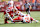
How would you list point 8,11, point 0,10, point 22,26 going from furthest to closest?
point 0,10 → point 8,11 → point 22,26

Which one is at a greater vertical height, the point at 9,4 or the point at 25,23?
the point at 9,4

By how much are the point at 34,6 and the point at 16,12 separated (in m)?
10.4

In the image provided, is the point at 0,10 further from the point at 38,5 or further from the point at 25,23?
the point at 25,23

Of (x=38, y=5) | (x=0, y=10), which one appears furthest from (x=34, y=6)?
(x=0, y=10)

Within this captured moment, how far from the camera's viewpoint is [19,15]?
8.04m

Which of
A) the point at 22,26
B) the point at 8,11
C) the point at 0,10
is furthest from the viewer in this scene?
the point at 0,10

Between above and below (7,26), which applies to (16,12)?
above

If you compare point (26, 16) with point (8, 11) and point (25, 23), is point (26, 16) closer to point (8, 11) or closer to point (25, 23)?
point (25, 23)

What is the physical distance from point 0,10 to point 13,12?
994cm

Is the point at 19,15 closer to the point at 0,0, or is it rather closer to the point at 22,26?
the point at 22,26

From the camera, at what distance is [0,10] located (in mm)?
17781

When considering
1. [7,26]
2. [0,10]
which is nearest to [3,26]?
[7,26]

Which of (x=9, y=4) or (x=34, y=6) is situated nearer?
(x=9, y=4)

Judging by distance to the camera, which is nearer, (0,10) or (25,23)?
(25,23)
